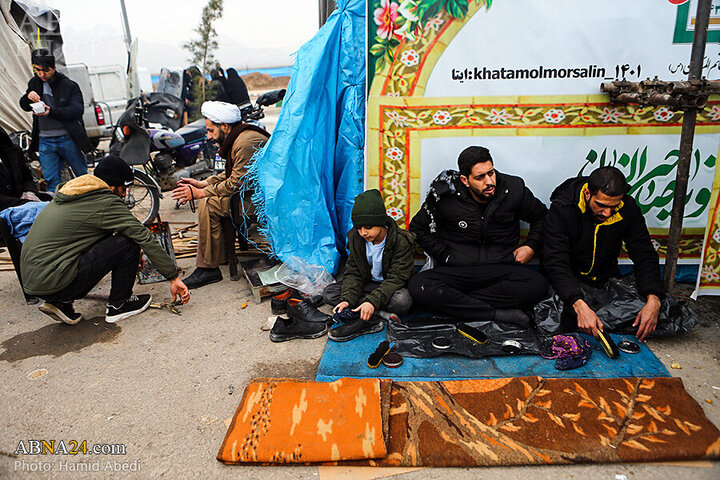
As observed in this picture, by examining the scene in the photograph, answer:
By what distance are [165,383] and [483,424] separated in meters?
1.71

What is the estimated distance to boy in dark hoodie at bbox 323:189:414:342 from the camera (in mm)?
3010

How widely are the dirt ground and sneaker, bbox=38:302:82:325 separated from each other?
7 cm

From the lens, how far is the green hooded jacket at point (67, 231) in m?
3.04

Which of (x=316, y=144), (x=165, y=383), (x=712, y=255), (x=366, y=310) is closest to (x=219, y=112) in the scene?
(x=316, y=144)

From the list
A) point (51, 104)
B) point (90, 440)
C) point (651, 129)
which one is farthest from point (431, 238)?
point (51, 104)

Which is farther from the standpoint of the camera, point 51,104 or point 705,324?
point 51,104

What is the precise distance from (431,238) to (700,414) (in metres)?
1.72

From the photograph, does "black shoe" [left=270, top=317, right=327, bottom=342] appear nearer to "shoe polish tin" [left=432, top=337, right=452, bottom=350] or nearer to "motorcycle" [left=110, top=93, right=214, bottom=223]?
"shoe polish tin" [left=432, top=337, right=452, bottom=350]

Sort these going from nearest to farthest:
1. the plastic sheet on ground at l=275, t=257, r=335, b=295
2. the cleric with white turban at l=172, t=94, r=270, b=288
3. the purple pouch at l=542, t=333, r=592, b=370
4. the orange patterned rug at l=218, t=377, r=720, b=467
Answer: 1. the orange patterned rug at l=218, t=377, r=720, b=467
2. the purple pouch at l=542, t=333, r=592, b=370
3. the plastic sheet on ground at l=275, t=257, r=335, b=295
4. the cleric with white turban at l=172, t=94, r=270, b=288

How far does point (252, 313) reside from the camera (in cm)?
346

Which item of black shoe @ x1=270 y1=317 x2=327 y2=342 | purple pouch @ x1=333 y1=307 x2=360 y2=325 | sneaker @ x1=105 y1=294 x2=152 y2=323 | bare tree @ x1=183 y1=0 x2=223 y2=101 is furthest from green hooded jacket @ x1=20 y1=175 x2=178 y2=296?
bare tree @ x1=183 y1=0 x2=223 y2=101

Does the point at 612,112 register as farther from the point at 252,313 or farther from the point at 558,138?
the point at 252,313

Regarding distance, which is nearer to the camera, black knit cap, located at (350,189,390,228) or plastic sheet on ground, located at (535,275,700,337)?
plastic sheet on ground, located at (535,275,700,337)

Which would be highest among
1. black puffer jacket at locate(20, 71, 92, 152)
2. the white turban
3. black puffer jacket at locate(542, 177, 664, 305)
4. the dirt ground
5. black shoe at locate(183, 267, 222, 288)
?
black puffer jacket at locate(20, 71, 92, 152)
